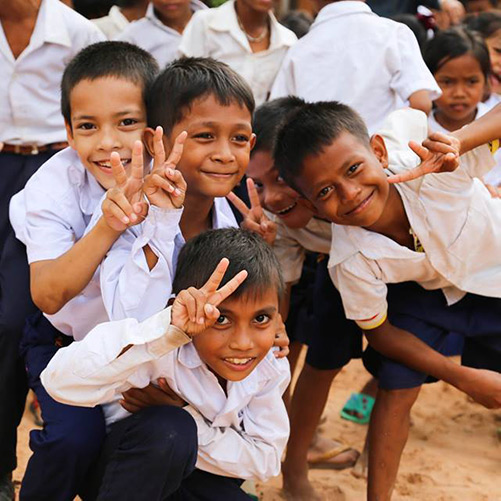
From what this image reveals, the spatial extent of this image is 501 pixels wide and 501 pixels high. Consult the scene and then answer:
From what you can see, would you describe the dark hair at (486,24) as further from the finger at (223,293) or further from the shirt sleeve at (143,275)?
the finger at (223,293)

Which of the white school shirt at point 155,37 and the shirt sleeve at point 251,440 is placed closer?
the shirt sleeve at point 251,440

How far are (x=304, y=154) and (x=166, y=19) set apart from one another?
6.16 ft

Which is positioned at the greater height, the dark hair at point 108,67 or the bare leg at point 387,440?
the dark hair at point 108,67

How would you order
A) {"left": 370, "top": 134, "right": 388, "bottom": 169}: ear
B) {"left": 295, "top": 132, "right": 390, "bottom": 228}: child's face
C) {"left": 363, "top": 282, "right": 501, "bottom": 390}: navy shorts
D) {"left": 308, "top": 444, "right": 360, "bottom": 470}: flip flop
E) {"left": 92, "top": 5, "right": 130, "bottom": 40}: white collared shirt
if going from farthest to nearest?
{"left": 92, "top": 5, "right": 130, "bottom": 40}: white collared shirt → {"left": 308, "top": 444, "right": 360, "bottom": 470}: flip flop → {"left": 363, "top": 282, "right": 501, "bottom": 390}: navy shorts → {"left": 370, "top": 134, "right": 388, "bottom": 169}: ear → {"left": 295, "top": 132, "right": 390, "bottom": 228}: child's face

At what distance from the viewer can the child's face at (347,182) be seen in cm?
285

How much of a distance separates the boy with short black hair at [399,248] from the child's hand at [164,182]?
0.67m

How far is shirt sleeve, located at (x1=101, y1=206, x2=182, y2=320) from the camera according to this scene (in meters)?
2.36

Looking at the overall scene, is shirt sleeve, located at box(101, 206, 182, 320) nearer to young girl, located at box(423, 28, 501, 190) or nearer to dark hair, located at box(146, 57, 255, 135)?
dark hair, located at box(146, 57, 255, 135)

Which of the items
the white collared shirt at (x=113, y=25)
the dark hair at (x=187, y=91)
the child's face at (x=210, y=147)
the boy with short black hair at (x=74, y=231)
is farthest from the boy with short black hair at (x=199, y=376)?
the white collared shirt at (x=113, y=25)

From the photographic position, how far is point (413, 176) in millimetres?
Result: 2611

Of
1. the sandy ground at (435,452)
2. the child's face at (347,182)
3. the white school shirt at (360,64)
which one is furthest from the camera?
the white school shirt at (360,64)

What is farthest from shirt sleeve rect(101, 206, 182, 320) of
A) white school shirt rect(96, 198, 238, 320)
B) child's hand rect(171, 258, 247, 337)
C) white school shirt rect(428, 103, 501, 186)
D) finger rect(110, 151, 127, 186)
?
white school shirt rect(428, 103, 501, 186)

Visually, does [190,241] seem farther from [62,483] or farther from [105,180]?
[62,483]

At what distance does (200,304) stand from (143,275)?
0.94ft
